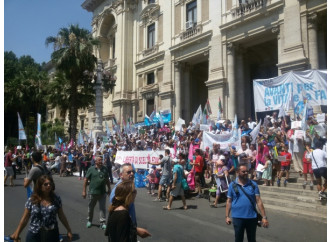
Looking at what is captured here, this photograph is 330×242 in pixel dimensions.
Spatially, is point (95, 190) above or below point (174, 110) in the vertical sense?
below

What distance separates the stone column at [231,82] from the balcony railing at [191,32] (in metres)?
3.12

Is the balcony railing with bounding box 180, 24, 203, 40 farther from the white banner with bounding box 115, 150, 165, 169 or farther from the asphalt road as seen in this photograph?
the asphalt road

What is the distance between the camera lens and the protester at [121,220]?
318cm

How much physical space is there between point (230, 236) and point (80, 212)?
13.6 ft

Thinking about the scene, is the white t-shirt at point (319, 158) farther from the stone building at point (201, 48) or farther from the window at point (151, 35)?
the window at point (151, 35)

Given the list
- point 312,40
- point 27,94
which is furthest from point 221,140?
point 27,94

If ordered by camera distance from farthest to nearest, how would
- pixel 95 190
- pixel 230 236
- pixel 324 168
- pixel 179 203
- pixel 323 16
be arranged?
1. pixel 323 16
2. pixel 179 203
3. pixel 324 168
4. pixel 95 190
5. pixel 230 236

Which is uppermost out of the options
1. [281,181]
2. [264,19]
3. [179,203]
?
[264,19]

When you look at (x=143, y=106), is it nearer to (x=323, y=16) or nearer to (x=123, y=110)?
(x=123, y=110)

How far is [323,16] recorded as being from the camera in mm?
15469

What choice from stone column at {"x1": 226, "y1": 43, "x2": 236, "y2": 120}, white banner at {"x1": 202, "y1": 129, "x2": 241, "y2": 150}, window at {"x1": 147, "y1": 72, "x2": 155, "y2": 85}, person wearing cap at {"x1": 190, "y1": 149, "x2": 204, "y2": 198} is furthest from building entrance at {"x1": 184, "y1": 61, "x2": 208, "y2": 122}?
person wearing cap at {"x1": 190, "y1": 149, "x2": 204, "y2": 198}

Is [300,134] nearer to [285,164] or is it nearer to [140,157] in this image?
[285,164]

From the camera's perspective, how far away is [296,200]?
8.29 meters

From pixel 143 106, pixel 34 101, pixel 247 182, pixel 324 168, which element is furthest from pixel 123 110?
pixel 247 182
